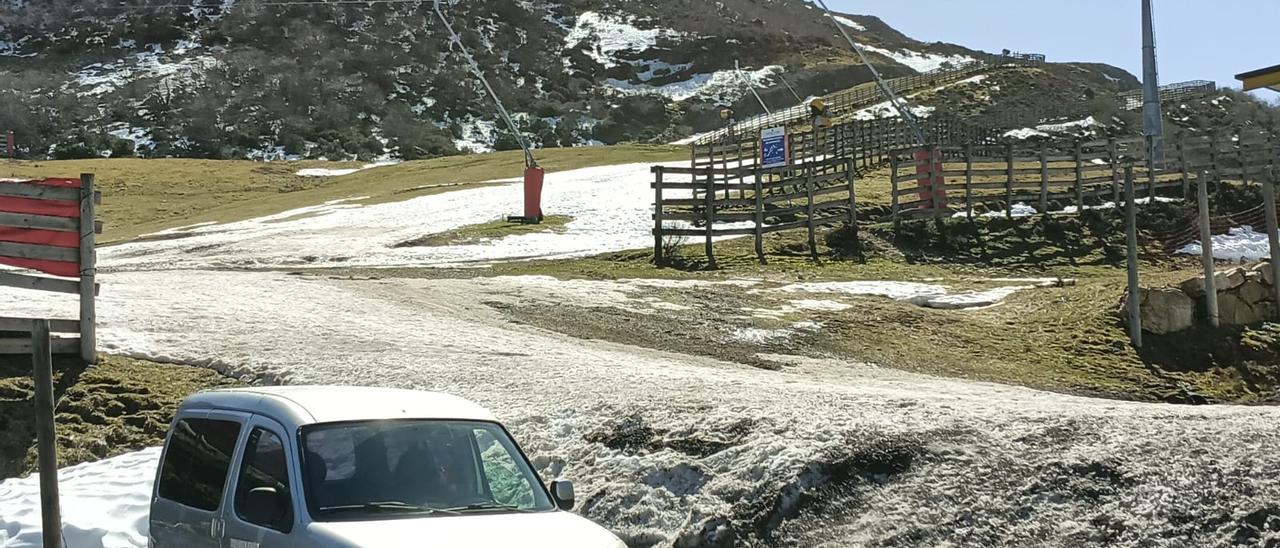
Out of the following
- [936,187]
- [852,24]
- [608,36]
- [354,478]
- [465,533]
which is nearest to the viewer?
[465,533]

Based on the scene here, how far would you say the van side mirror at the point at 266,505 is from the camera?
5703 millimetres

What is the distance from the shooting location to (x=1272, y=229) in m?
16.5

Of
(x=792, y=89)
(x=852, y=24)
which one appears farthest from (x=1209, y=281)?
(x=852, y=24)

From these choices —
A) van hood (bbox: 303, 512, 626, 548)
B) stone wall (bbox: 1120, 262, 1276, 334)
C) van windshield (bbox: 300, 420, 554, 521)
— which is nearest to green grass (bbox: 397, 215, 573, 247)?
stone wall (bbox: 1120, 262, 1276, 334)

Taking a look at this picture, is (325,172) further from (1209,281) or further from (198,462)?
(198,462)

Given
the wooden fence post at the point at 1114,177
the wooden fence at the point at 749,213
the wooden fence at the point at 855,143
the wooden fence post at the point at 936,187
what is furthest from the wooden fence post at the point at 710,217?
the wooden fence at the point at 855,143

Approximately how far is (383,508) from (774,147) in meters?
26.7

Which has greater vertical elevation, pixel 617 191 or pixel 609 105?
pixel 609 105

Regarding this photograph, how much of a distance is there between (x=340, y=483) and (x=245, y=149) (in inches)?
3298

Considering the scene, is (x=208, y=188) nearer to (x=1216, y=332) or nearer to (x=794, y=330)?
(x=794, y=330)

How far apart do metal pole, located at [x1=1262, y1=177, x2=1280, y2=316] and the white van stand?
44.0 feet

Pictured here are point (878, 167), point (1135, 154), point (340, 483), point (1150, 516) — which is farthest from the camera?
point (878, 167)

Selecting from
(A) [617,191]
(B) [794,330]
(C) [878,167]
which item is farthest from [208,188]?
(B) [794,330]

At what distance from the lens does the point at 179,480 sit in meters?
6.88
